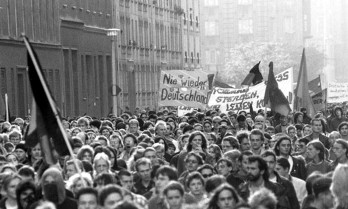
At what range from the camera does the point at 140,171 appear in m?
18.5

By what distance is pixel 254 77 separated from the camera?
3644 cm

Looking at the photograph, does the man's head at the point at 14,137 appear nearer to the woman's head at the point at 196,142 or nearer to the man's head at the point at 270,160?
the woman's head at the point at 196,142

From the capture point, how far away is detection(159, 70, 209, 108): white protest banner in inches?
1756

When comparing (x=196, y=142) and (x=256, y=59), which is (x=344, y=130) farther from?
(x=256, y=59)

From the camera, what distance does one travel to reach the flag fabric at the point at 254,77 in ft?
118

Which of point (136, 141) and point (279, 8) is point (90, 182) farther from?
point (279, 8)

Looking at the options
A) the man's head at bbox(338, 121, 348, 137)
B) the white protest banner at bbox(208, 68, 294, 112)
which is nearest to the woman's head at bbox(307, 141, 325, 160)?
the man's head at bbox(338, 121, 348, 137)

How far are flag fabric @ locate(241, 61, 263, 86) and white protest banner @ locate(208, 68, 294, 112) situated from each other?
0.62m

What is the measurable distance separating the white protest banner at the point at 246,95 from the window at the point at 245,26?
133572 millimetres

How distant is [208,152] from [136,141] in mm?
3003

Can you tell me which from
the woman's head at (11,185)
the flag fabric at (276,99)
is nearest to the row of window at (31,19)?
the flag fabric at (276,99)

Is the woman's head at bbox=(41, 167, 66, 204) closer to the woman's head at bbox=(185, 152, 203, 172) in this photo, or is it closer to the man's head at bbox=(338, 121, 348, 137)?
the woman's head at bbox=(185, 152, 203, 172)

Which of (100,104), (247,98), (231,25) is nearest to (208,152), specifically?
(247,98)

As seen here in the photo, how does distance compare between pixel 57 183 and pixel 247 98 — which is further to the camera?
pixel 247 98
